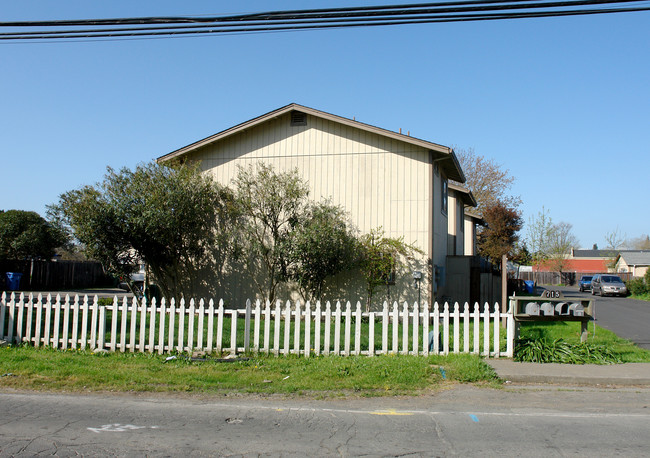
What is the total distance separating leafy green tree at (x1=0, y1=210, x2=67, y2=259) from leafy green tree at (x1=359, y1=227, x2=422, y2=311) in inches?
767

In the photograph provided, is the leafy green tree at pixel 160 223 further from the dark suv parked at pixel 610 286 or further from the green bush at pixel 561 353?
the dark suv parked at pixel 610 286

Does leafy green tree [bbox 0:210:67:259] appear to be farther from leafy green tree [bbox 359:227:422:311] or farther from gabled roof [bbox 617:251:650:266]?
gabled roof [bbox 617:251:650:266]

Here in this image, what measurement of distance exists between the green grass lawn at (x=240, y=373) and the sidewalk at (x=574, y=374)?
38cm

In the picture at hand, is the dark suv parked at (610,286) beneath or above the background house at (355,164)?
beneath

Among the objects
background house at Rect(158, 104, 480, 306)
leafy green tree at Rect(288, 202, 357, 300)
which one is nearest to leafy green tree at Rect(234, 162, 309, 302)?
leafy green tree at Rect(288, 202, 357, 300)

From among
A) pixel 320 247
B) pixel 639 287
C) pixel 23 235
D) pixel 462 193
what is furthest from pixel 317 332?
pixel 639 287

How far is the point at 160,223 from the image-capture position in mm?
14461

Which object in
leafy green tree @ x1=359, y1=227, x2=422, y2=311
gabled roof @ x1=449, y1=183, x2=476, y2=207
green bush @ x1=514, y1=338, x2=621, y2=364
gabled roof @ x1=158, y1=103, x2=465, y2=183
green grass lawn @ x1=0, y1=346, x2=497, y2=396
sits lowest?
green grass lawn @ x1=0, y1=346, x2=497, y2=396

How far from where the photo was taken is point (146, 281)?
17.3m

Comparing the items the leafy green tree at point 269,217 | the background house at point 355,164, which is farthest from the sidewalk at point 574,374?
the leafy green tree at point 269,217

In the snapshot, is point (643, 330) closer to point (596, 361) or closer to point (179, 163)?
point (596, 361)

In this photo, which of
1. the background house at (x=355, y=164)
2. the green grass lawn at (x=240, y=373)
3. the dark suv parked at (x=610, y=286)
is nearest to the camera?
the green grass lawn at (x=240, y=373)

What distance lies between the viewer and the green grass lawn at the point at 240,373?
25.6 feet

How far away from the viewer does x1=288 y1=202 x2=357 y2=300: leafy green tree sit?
14.6 m
